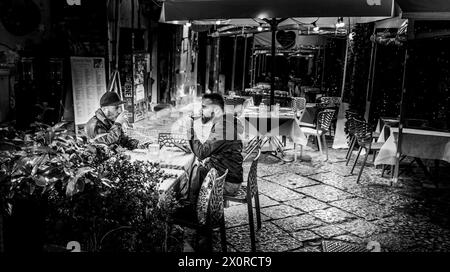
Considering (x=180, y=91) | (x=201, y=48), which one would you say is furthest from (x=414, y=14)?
(x=201, y=48)

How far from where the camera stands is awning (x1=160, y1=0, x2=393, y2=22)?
543 cm

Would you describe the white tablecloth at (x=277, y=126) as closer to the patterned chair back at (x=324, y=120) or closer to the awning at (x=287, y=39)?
the patterned chair back at (x=324, y=120)

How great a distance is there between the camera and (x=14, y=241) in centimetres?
338

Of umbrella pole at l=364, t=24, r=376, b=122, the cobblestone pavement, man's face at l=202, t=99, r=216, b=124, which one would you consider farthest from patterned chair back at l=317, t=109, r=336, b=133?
man's face at l=202, t=99, r=216, b=124

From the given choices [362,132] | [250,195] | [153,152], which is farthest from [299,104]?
[153,152]

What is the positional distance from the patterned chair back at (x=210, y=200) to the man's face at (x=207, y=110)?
145cm

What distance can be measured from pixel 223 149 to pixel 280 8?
213cm

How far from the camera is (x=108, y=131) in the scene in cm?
587

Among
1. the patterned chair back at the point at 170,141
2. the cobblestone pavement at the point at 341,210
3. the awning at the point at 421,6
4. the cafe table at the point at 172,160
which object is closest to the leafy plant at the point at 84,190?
the cafe table at the point at 172,160

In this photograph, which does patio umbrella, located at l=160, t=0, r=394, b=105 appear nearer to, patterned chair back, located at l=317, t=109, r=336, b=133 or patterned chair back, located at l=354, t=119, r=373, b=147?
patterned chair back, located at l=354, t=119, r=373, b=147

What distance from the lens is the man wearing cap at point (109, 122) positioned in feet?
18.8

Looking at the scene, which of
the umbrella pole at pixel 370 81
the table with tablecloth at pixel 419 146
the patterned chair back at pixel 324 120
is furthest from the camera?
the umbrella pole at pixel 370 81

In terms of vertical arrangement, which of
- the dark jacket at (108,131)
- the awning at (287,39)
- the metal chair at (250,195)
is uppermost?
the awning at (287,39)
